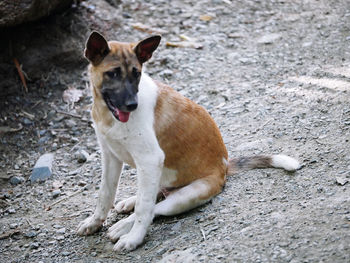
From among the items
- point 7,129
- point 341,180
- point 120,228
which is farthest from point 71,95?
point 341,180

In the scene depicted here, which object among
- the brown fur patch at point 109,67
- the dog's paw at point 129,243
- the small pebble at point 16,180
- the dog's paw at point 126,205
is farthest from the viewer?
the small pebble at point 16,180

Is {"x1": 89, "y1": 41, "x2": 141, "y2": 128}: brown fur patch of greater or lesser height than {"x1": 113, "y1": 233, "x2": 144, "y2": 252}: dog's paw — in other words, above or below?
above

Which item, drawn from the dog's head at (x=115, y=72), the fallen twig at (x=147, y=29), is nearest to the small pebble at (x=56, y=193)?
the dog's head at (x=115, y=72)

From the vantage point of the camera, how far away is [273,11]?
10094mm

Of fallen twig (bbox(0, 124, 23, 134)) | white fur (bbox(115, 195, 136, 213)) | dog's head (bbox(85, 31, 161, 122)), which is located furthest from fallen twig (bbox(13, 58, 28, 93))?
dog's head (bbox(85, 31, 161, 122))

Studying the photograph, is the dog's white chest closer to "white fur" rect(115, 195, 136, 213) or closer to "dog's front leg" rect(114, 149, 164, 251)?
"dog's front leg" rect(114, 149, 164, 251)

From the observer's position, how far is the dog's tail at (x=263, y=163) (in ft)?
16.3

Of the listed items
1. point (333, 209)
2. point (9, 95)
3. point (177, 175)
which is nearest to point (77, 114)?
point (9, 95)

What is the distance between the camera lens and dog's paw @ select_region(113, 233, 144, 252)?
14.7ft

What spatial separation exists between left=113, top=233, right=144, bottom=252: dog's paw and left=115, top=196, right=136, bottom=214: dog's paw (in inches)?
29.6

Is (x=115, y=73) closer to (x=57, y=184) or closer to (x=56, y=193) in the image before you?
(x=56, y=193)

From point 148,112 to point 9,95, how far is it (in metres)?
3.96

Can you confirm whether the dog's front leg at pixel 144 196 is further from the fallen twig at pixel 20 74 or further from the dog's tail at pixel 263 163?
the fallen twig at pixel 20 74

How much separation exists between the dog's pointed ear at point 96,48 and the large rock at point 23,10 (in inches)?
125
